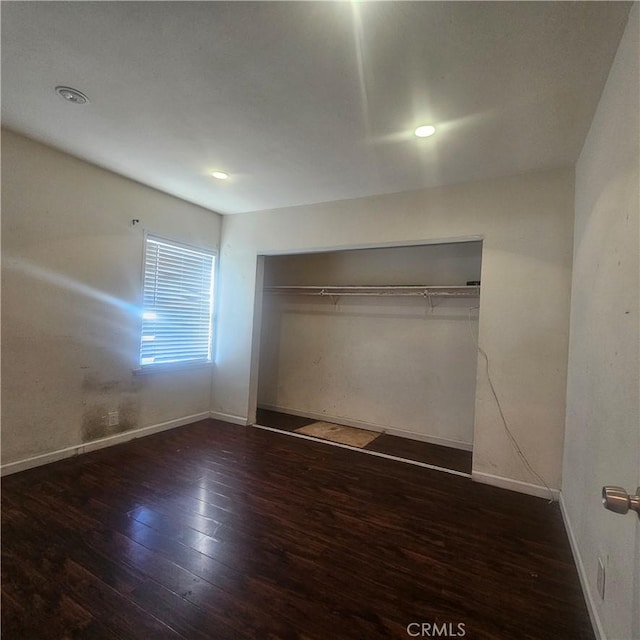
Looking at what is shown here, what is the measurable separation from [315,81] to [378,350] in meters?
3.13

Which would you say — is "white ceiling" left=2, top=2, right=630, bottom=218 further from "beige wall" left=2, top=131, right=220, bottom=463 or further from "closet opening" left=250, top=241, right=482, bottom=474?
"closet opening" left=250, top=241, right=482, bottom=474

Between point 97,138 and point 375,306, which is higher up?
point 97,138

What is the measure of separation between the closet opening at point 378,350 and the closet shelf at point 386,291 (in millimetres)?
13

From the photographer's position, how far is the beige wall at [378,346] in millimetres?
3863

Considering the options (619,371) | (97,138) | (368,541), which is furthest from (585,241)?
(97,138)

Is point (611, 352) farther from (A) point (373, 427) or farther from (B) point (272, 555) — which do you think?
(A) point (373, 427)

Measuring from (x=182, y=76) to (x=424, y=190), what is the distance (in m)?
2.29

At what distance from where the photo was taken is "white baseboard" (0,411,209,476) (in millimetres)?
2688

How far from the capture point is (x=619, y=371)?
51.7 inches

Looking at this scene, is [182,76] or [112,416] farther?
[112,416]

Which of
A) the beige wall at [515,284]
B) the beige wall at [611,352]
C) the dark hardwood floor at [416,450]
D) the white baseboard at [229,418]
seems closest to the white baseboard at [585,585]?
the beige wall at [611,352]

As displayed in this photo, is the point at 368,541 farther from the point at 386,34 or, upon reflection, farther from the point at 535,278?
the point at 386,34

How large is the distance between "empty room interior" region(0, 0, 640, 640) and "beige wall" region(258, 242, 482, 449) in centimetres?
4

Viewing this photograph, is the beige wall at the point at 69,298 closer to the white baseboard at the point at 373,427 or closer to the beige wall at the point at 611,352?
the white baseboard at the point at 373,427
